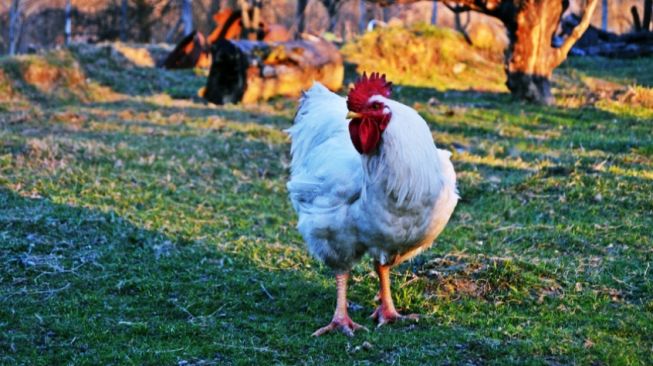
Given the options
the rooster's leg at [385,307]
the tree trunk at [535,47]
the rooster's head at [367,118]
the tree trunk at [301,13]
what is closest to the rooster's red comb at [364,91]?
the rooster's head at [367,118]

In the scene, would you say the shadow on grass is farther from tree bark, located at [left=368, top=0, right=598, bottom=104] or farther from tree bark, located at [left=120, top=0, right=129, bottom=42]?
tree bark, located at [left=120, top=0, right=129, bottom=42]

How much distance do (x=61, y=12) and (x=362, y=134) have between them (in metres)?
39.2

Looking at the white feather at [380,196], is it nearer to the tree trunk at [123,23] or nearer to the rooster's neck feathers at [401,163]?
the rooster's neck feathers at [401,163]

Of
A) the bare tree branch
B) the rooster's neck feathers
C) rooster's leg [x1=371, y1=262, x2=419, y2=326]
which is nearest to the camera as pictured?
the rooster's neck feathers

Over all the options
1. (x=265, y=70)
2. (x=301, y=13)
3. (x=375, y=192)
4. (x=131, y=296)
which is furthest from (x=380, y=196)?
(x=301, y=13)

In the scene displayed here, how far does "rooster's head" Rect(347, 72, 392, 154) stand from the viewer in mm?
3934

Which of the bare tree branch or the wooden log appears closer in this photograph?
the bare tree branch

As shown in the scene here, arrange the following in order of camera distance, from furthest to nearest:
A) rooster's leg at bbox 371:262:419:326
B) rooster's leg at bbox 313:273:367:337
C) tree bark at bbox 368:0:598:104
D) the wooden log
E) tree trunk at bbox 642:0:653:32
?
tree trunk at bbox 642:0:653:32, the wooden log, tree bark at bbox 368:0:598:104, rooster's leg at bbox 371:262:419:326, rooster's leg at bbox 313:273:367:337

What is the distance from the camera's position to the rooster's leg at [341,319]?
14.4 ft

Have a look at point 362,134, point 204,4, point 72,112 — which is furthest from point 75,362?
point 204,4

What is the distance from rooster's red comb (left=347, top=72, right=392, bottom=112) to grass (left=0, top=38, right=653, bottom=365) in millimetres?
1347

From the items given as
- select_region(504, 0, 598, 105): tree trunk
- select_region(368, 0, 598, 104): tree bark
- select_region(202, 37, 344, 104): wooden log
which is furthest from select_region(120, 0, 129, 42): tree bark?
select_region(504, 0, 598, 105): tree trunk

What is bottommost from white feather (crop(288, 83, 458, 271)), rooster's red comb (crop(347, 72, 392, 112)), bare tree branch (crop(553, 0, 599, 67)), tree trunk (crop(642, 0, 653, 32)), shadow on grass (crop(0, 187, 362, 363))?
shadow on grass (crop(0, 187, 362, 363))

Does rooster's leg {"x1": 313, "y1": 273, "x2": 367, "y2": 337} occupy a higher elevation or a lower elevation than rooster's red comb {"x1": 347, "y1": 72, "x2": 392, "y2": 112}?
lower
